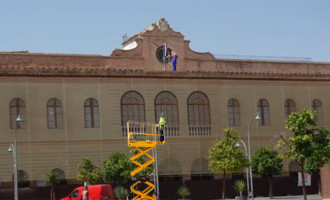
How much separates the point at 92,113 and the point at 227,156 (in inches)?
420

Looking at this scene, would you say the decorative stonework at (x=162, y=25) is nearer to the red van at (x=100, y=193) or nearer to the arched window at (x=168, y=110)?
the arched window at (x=168, y=110)

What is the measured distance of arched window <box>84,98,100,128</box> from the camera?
5269 centimetres

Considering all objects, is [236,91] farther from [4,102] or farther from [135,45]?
[4,102]

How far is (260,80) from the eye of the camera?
5903 centimetres

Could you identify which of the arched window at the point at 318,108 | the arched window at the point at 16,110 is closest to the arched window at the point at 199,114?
the arched window at the point at 318,108

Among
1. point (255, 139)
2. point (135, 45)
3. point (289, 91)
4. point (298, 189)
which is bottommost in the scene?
point (298, 189)

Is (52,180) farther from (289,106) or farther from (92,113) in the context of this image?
(289,106)

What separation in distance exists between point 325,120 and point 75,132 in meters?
22.4

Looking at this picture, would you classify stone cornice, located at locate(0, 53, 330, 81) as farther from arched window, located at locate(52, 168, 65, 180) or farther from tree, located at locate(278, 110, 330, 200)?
tree, located at locate(278, 110, 330, 200)

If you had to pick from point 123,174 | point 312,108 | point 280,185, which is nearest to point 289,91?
point 312,108

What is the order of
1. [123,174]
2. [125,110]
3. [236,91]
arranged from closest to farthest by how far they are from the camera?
1. [123,174]
2. [125,110]
3. [236,91]

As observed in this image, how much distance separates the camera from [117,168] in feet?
162

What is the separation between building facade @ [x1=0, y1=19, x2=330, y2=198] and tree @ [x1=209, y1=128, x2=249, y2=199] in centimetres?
419

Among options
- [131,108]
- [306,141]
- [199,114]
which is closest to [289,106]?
[199,114]
